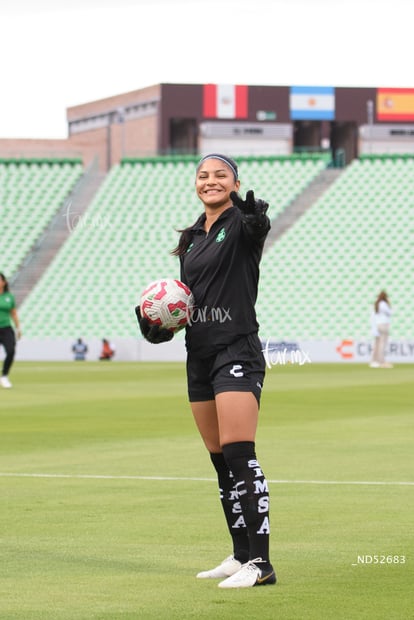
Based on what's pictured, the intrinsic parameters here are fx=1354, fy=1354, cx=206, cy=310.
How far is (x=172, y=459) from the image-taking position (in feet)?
43.5

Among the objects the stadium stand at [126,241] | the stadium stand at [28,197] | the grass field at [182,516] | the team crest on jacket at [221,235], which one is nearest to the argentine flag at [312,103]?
the stadium stand at [126,241]

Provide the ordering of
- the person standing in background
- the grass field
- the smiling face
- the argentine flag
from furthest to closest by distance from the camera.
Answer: the argentine flag → the person standing in background → the smiling face → the grass field

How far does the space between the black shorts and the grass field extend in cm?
98

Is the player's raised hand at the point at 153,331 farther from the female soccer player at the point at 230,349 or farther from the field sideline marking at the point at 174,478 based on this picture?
the field sideline marking at the point at 174,478

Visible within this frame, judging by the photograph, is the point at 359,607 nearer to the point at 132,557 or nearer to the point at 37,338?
the point at 132,557

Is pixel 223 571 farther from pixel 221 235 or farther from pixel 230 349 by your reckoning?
pixel 221 235

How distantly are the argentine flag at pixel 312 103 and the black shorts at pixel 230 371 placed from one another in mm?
73866

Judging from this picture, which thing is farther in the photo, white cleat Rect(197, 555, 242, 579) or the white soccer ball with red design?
the white soccer ball with red design

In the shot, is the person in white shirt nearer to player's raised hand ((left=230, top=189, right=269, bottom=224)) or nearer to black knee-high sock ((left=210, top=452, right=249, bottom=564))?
black knee-high sock ((left=210, top=452, right=249, bottom=564))

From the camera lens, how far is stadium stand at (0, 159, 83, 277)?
48.5 meters

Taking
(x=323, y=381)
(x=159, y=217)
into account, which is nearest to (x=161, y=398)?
(x=323, y=381)

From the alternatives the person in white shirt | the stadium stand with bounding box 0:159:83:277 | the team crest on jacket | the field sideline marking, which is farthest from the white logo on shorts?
the stadium stand with bounding box 0:159:83:277

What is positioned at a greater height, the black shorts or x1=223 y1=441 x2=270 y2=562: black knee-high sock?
the black shorts

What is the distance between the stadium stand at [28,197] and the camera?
4847 cm
